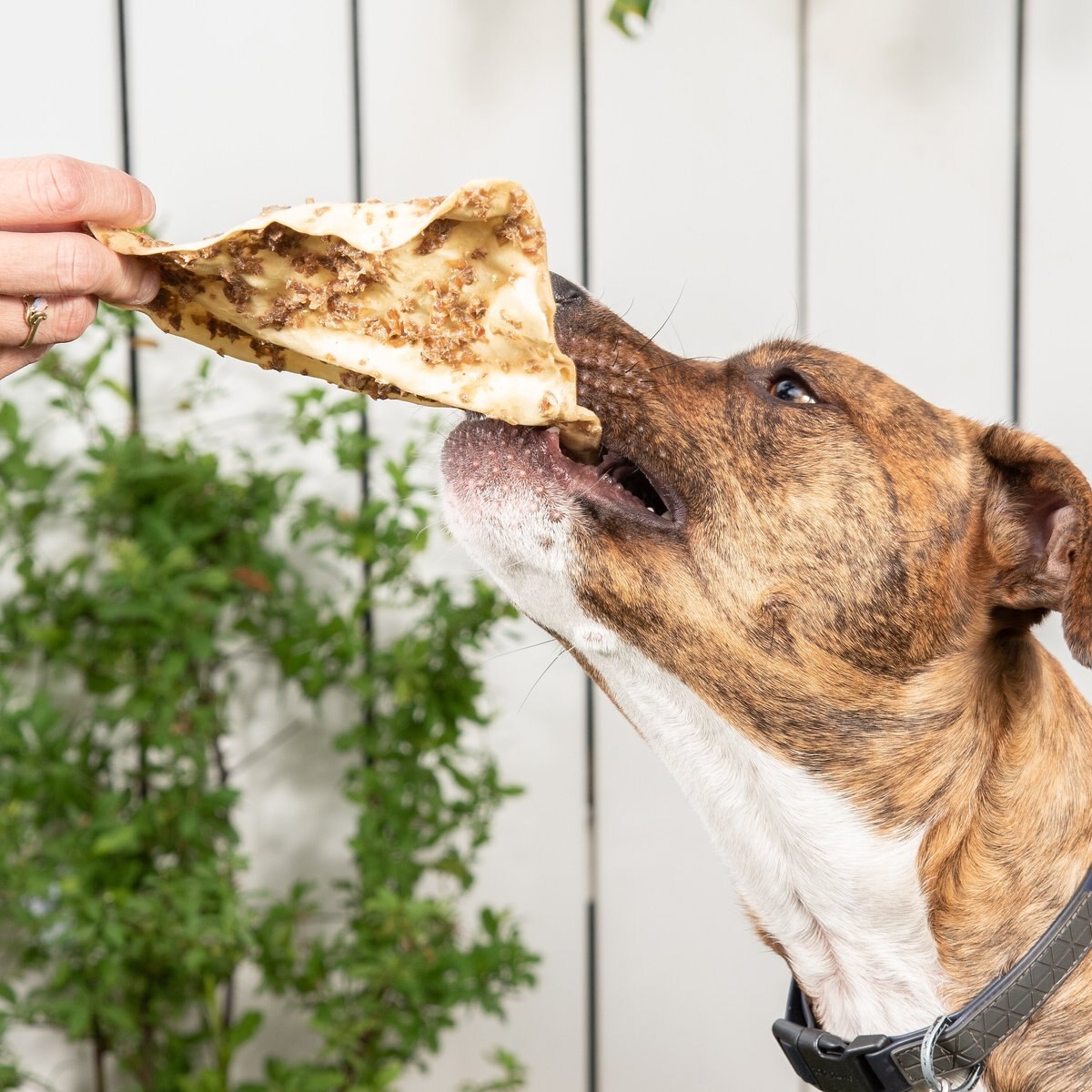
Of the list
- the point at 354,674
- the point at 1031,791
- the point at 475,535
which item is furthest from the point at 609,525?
the point at 354,674

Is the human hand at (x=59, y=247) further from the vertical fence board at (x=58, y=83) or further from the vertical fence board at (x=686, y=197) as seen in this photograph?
the vertical fence board at (x=686, y=197)

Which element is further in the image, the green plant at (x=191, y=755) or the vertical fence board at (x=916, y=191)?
the vertical fence board at (x=916, y=191)

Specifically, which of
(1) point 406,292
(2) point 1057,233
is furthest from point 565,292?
(2) point 1057,233

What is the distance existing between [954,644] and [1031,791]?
17 centimetres

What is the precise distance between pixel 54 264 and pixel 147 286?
0.35 feet

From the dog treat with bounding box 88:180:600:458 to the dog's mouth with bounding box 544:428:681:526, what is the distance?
0.04 m

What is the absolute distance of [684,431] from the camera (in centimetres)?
130

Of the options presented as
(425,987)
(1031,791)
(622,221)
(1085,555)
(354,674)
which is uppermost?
(622,221)

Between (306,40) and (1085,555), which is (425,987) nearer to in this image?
(1085,555)

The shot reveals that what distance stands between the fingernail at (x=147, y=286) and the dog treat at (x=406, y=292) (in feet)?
0.04

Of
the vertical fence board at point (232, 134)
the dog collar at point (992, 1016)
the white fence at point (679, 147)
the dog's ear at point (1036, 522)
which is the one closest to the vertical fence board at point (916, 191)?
the white fence at point (679, 147)

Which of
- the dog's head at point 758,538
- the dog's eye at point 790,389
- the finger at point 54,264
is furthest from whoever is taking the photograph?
the dog's eye at point 790,389

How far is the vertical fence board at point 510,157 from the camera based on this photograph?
7.47 feet

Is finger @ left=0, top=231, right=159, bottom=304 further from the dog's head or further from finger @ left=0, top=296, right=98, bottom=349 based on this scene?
the dog's head
